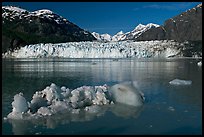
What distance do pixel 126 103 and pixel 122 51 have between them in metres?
49.5

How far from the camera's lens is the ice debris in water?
7.07 meters

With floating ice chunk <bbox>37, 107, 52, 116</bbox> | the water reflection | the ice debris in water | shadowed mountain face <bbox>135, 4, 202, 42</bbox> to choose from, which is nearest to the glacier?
the ice debris in water

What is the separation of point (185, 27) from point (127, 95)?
117 m

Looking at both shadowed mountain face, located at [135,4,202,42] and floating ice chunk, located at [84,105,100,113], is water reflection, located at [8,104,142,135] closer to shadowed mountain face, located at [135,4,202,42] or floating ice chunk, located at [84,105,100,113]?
floating ice chunk, located at [84,105,100,113]

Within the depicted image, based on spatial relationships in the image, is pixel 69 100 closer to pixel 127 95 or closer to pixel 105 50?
pixel 127 95

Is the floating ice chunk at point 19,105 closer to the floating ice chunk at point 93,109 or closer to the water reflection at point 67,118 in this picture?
the water reflection at point 67,118

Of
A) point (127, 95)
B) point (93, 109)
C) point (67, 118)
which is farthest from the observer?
point (127, 95)

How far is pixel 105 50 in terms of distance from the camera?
5844 centimetres

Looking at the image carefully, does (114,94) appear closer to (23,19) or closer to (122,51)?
(122,51)

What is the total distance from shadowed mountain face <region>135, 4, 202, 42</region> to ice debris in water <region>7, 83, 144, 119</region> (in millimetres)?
107347

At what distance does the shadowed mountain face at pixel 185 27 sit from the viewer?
376 feet

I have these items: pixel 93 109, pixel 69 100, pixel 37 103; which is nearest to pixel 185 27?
pixel 69 100

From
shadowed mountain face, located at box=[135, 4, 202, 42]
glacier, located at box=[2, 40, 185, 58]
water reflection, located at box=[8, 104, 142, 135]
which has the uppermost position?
shadowed mountain face, located at box=[135, 4, 202, 42]

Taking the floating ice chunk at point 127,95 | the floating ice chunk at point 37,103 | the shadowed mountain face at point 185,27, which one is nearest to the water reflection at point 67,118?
the floating ice chunk at point 127,95
